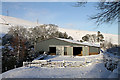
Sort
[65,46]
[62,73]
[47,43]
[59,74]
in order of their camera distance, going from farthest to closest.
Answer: [47,43], [65,46], [62,73], [59,74]

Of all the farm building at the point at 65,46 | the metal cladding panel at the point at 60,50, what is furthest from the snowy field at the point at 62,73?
the metal cladding panel at the point at 60,50

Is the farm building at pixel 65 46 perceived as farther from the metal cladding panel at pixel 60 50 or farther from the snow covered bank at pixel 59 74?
the snow covered bank at pixel 59 74

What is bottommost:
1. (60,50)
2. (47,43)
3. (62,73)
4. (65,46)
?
(62,73)

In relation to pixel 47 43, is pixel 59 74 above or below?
below

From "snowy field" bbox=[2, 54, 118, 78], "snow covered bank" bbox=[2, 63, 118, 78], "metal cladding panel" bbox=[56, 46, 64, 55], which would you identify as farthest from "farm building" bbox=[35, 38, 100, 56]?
"snow covered bank" bbox=[2, 63, 118, 78]

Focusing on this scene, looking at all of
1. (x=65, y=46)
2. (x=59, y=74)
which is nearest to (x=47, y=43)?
(x=65, y=46)

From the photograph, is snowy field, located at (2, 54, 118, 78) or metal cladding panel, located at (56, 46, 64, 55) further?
metal cladding panel, located at (56, 46, 64, 55)

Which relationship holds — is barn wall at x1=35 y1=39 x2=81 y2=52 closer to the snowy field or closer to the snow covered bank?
the snowy field

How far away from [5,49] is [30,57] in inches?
137

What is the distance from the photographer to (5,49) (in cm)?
1168

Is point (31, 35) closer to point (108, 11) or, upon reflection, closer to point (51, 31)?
point (51, 31)

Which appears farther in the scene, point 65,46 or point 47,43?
point 47,43

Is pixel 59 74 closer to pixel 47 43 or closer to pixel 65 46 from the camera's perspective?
pixel 65 46

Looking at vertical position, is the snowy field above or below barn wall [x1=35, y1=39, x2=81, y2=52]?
below
